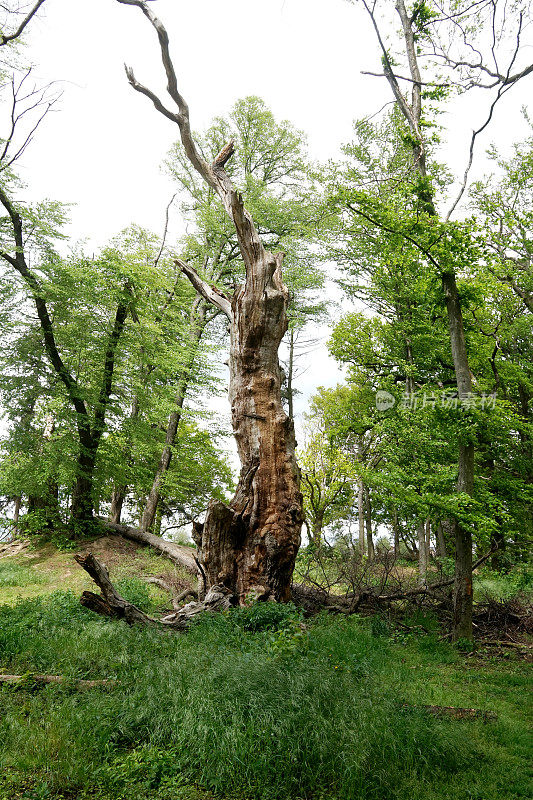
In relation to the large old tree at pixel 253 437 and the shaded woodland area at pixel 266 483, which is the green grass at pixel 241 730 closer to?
the shaded woodland area at pixel 266 483

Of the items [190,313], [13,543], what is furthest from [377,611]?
[190,313]

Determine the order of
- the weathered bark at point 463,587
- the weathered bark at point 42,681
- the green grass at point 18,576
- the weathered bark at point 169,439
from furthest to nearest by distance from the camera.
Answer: the weathered bark at point 169,439 < the green grass at point 18,576 < the weathered bark at point 463,587 < the weathered bark at point 42,681

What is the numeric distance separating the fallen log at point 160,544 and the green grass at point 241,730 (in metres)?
7.78

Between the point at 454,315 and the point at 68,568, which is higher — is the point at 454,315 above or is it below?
above

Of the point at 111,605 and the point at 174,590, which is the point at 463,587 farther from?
the point at 174,590

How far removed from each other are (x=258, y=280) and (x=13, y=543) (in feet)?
36.9

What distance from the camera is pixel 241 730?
405 centimetres

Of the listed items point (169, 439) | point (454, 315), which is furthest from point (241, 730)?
point (169, 439)

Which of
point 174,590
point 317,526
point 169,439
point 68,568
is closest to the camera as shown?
point 174,590

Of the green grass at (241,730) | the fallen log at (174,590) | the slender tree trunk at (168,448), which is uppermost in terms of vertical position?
the slender tree trunk at (168,448)

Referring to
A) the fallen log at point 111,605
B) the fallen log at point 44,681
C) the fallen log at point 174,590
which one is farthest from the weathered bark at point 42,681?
the fallen log at point 174,590

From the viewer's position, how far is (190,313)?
1941cm

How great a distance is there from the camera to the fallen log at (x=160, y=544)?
13688 mm

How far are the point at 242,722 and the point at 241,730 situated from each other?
104 millimetres
